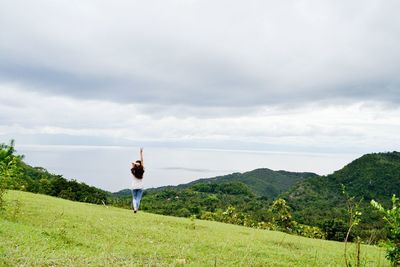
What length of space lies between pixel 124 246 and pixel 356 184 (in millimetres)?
105829

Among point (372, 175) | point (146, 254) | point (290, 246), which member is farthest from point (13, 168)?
point (372, 175)

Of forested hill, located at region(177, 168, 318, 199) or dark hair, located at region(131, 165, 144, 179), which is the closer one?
dark hair, located at region(131, 165, 144, 179)

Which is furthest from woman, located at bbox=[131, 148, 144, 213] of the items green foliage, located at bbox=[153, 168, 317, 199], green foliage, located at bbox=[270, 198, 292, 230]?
green foliage, located at bbox=[153, 168, 317, 199]

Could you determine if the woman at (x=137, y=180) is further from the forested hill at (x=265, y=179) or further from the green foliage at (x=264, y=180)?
the forested hill at (x=265, y=179)

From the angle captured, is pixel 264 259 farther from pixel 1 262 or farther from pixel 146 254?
pixel 1 262

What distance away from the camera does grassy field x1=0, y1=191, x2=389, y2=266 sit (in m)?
6.96

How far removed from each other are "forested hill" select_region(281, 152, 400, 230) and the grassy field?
76.8 m

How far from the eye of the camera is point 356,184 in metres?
104

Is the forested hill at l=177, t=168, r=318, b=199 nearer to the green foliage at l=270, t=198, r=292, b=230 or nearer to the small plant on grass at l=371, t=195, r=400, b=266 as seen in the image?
the green foliage at l=270, t=198, r=292, b=230

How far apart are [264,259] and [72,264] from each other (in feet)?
14.9

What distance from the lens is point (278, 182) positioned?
520 ft

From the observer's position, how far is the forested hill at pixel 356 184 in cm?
9088

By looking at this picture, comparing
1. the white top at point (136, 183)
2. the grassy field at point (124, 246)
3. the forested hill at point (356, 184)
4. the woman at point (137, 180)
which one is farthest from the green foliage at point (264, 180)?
the grassy field at point (124, 246)

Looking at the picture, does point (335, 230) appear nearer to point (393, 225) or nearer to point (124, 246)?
point (124, 246)
